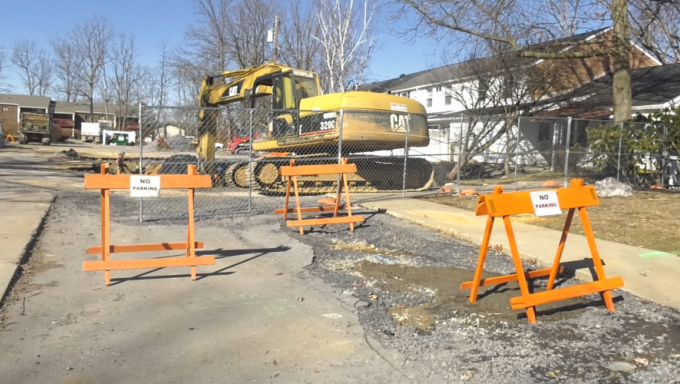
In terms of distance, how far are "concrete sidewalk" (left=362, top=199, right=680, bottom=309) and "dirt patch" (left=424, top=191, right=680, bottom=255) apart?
0.53 m

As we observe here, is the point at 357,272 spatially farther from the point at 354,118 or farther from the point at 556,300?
the point at 354,118

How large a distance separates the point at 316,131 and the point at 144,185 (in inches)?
301

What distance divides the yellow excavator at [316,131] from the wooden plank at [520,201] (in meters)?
7.46

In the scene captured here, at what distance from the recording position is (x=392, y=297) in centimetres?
546

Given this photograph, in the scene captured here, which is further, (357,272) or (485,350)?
(357,272)

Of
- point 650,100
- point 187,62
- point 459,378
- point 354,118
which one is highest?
point 187,62

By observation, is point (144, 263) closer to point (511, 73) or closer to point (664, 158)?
point (664, 158)

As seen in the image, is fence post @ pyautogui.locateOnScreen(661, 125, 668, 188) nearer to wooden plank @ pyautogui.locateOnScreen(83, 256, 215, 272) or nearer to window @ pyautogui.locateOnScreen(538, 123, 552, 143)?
window @ pyautogui.locateOnScreen(538, 123, 552, 143)

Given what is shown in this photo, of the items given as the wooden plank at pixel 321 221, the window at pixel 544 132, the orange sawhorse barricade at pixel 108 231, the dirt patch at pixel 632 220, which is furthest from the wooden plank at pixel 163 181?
the window at pixel 544 132

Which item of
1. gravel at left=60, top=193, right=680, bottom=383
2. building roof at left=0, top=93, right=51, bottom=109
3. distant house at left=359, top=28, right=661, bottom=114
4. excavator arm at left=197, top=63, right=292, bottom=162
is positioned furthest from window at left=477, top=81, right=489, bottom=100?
building roof at left=0, top=93, right=51, bottom=109

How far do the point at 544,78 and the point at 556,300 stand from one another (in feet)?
60.1

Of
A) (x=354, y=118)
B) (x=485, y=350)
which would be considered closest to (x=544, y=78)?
(x=354, y=118)

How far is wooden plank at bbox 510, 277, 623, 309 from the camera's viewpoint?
473cm

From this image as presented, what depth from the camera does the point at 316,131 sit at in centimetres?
1352
